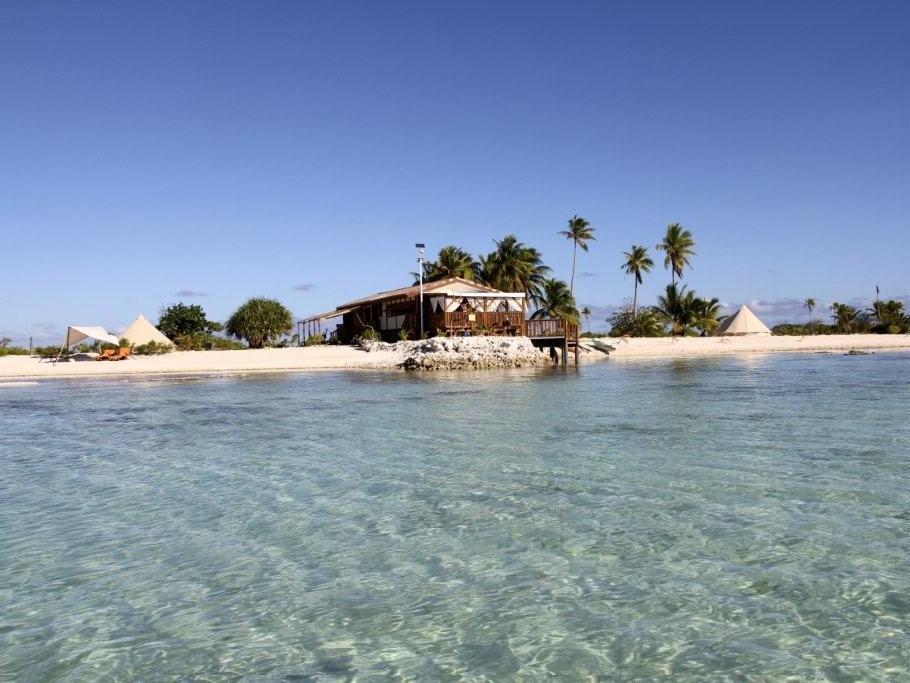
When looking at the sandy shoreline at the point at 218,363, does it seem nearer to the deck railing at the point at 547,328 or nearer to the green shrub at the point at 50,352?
the green shrub at the point at 50,352

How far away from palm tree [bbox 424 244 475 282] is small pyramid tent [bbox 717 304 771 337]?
24114 millimetres

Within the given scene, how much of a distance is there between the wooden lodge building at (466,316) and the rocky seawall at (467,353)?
184 centimetres

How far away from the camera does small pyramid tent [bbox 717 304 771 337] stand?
202 feet

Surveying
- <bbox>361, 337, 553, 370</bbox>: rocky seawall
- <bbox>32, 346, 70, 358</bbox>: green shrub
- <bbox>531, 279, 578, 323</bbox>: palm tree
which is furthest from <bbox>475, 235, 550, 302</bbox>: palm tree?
<bbox>32, 346, 70, 358</bbox>: green shrub

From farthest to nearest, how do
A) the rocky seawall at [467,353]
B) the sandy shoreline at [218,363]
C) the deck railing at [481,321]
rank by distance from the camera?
the deck railing at [481,321] → the rocky seawall at [467,353] → the sandy shoreline at [218,363]

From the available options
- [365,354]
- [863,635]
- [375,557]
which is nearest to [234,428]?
[375,557]

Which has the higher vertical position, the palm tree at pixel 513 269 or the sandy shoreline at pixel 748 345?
the palm tree at pixel 513 269

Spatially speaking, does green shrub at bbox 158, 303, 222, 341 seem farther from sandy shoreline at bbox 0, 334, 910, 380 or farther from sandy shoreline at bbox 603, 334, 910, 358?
sandy shoreline at bbox 603, 334, 910, 358

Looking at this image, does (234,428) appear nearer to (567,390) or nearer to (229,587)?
(229,587)

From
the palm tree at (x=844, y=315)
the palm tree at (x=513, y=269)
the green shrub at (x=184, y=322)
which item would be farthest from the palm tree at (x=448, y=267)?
the palm tree at (x=844, y=315)

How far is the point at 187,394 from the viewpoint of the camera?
949 inches

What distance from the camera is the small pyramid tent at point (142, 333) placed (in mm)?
44344

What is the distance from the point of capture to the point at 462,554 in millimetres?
6035

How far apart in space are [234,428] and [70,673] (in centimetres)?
1128
